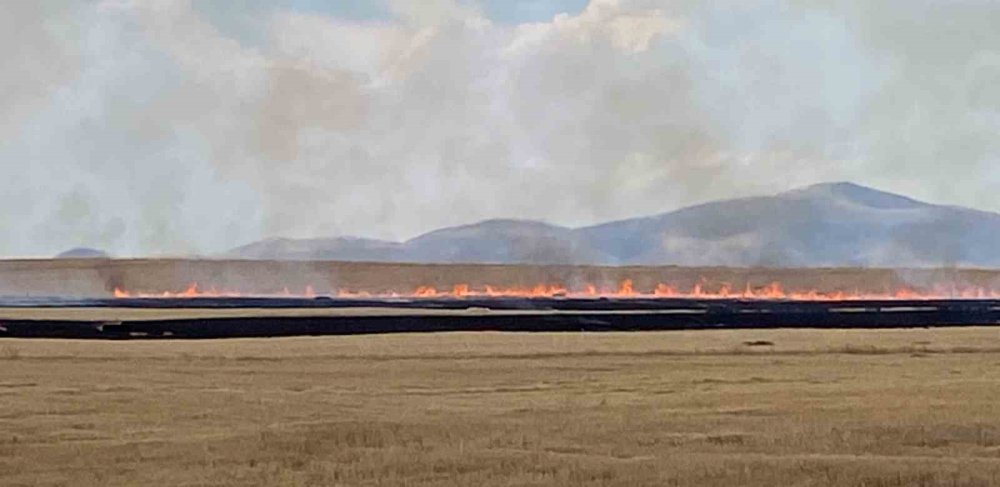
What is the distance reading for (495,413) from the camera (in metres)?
26.7

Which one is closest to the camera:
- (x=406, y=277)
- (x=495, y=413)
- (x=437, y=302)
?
(x=495, y=413)

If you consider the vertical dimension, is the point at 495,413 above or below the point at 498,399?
below

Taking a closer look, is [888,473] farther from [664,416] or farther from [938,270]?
[938,270]

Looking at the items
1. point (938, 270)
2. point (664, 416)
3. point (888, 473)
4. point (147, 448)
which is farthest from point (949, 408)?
point (938, 270)

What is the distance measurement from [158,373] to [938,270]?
474 feet

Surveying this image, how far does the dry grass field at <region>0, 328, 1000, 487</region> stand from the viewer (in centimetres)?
1944

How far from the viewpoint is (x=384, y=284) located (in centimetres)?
13700

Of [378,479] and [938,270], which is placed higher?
[938,270]

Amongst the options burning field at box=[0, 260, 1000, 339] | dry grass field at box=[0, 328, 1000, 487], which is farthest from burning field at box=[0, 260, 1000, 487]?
burning field at box=[0, 260, 1000, 339]

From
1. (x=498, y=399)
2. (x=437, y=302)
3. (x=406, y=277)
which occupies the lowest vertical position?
(x=498, y=399)

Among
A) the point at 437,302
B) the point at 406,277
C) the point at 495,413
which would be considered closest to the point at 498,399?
the point at 495,413

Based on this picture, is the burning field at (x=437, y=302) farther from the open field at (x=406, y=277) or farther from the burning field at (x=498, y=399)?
the burning field at (x=498, y=399)

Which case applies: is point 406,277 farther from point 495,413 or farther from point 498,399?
point 495,413

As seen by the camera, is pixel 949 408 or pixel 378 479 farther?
pixel 949 408
